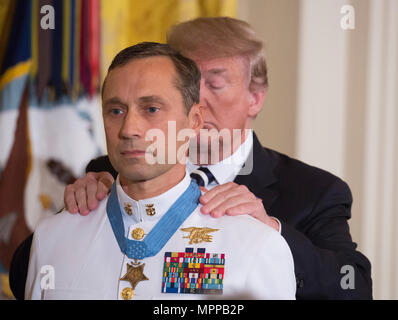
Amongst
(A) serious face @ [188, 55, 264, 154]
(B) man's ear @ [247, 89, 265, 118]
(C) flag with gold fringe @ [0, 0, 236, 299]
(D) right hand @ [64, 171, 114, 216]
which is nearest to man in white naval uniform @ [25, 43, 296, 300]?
(D) right hand @ [64, 171, 114, 216]

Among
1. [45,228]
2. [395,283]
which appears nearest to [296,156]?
[395,283]

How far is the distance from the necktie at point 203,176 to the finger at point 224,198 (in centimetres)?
38

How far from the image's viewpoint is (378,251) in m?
2.66

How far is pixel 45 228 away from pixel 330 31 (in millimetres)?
1686

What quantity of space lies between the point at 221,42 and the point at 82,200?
0.75m

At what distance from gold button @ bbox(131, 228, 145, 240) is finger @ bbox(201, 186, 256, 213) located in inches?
5.3

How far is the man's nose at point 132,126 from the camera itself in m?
1.22

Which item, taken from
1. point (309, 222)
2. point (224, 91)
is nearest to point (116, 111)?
point (224, 91)

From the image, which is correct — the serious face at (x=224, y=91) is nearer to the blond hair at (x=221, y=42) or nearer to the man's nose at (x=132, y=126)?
the blond hair at (x=221, y=42)

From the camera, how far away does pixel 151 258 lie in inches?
50.9

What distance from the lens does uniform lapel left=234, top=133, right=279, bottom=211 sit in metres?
2.00

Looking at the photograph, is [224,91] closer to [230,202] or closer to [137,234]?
[230,202]

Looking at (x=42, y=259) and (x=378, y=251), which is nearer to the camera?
(x=42, y=259)
